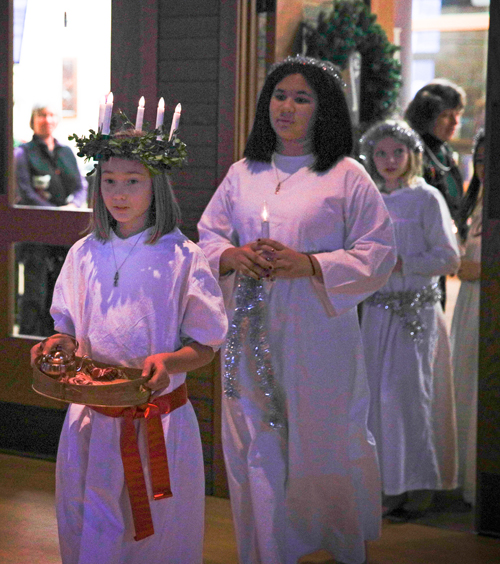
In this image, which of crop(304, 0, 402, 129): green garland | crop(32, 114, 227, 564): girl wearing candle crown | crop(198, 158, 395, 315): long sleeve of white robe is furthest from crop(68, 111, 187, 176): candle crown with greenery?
crop(304, 0, 402, 129): green garland

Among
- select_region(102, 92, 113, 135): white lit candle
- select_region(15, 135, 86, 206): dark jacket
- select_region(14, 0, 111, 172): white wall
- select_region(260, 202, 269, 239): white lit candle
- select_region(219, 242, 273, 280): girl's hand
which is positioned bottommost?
select_region(219, 242, 273, 280): girl's hand

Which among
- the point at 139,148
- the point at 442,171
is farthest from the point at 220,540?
the point at 442,171

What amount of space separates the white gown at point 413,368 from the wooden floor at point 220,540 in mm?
291

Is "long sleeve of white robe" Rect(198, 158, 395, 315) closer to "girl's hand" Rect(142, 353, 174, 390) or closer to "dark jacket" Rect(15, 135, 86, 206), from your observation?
"girl's hand" Rect(142, 353, 174, 390)

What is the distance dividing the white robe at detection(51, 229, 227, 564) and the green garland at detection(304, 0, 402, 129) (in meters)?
1.95

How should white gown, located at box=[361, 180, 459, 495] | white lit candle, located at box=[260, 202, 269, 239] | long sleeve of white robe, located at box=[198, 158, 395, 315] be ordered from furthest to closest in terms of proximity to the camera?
white gown, located at box=[361, 180, 459, 495] → long sleeve of white robe, located at box=[198, 158, 395, 315] → white lit candle, located at box=[260, 202, 269, 239]

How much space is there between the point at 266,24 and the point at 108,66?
686 mm

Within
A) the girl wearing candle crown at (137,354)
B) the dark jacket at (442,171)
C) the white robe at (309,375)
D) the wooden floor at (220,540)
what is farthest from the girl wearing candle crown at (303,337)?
the dark jacket at (442,171)

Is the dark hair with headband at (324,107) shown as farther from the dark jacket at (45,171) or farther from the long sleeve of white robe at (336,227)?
the dark jacket at (45,171)

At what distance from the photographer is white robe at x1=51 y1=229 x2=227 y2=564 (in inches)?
90.3

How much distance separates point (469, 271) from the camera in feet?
13.0

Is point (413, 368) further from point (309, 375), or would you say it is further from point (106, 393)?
→ point (106, 393)

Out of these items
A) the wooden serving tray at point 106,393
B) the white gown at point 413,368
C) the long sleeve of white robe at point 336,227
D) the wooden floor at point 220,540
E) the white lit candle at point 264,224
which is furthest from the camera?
the white gown at point 413,368

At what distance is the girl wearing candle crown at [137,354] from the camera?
7.41ft
